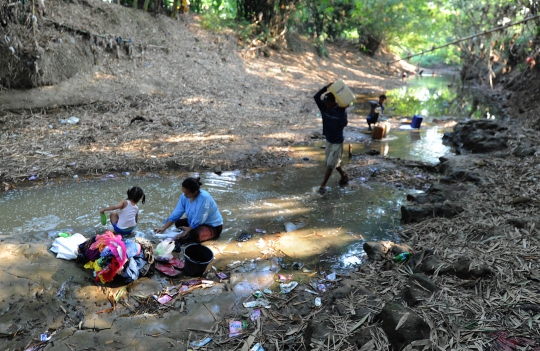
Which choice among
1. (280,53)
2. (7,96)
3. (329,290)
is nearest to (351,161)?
(329,290)

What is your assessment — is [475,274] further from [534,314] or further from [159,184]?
[159,184]

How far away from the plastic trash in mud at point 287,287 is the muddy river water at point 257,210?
48 centimetres

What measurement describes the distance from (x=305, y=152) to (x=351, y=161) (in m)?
1.05

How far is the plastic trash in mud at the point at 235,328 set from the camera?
2931 mm

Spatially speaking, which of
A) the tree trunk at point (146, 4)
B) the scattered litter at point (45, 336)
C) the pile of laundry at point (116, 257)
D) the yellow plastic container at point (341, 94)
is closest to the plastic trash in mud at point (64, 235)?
the pile of laundry at point (116, 257)

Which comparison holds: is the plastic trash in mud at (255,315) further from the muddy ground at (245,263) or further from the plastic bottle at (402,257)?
the plastic bottle at (402,257)

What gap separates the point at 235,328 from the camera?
3.00 meters

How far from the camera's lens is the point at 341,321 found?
9.31 ft

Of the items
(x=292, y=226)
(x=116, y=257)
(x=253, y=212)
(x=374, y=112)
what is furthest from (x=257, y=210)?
(x=374, y=112)

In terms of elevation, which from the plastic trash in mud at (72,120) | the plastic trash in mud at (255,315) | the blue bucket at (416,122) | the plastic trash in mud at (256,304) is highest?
the blue bucket at (416,122)

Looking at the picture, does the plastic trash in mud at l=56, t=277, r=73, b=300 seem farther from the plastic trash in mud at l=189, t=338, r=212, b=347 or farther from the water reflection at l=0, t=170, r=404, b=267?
the plastic trash in mud at l=189, t=338, r=212, b=347

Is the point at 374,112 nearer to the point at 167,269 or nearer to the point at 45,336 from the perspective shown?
the point at 167,269

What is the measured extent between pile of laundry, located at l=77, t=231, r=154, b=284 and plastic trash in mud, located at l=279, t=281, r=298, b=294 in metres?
1.39

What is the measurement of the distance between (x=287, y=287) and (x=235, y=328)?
2.61 feet
